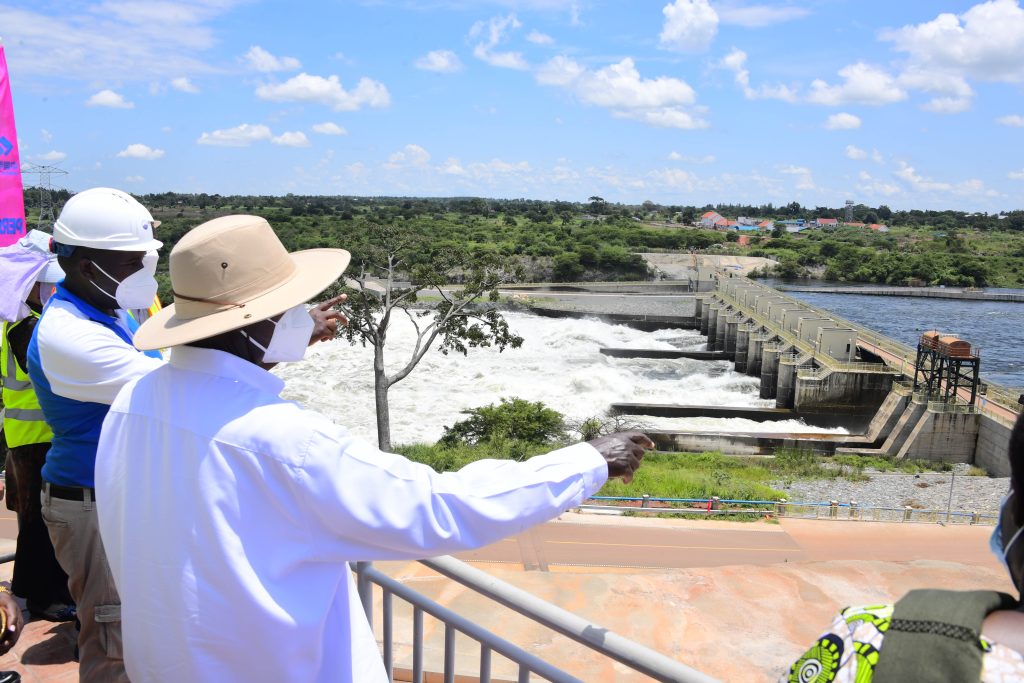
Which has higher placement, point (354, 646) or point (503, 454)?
point (354, 646)

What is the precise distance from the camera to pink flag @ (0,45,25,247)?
5359 mm

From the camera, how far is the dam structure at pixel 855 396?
83.6 feet

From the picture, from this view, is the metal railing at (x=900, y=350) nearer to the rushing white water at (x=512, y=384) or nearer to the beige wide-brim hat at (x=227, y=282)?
the rushing white water at (x=512, y=384)

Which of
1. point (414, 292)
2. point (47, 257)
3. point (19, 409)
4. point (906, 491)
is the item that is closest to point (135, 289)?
point (19, 409)

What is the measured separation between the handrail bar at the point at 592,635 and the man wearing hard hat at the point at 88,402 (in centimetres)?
125

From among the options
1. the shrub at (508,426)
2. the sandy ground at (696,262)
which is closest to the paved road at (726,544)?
the shrub at (508,426)

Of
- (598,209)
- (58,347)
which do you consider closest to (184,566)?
(58,347)

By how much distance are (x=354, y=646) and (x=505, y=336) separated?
21170mm

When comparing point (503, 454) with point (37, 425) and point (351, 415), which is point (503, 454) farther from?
point (37, 425)

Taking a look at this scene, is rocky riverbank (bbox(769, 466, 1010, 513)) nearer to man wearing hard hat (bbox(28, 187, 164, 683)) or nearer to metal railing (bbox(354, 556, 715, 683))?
metal railing (bbox(354, 556, 715, 683))

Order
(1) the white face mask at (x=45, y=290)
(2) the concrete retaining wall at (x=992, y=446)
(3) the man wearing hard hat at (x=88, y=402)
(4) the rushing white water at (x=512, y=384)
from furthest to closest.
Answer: (4) the rushing white water at (x=512, y=384) → (2) the concrete retaining wall at (x=992, y=446) → (1) the white face mask at (x=45, y=290) → (3) the man wearing hard hat at (x=88, y=402)

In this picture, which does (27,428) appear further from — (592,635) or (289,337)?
(592,635)

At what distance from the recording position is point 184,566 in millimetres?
1445

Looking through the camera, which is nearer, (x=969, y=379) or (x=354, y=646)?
(x=354, y=646)
